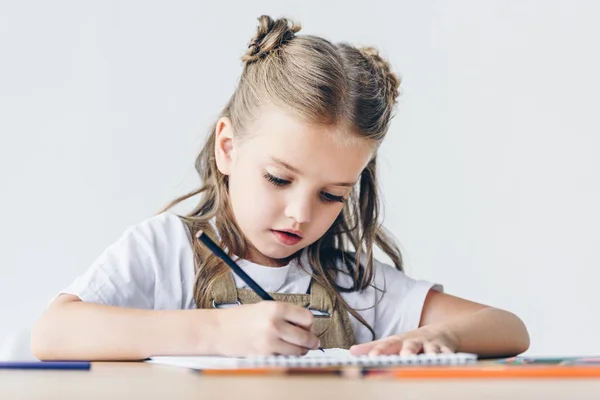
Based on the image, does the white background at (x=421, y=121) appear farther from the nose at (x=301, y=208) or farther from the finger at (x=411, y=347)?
the finger at (x=411, y=347)

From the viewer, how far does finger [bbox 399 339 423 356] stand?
2.60ft

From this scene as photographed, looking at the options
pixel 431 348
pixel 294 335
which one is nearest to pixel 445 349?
pixel 431 348

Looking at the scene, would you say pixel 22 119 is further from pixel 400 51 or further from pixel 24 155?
pixel 400 51

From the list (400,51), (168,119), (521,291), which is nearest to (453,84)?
(400,51)

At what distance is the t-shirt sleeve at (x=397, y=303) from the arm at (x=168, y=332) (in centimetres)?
46

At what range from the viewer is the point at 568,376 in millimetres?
486

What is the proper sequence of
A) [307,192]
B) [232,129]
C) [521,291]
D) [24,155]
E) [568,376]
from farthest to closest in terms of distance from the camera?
[521,291] < [24,155] < [232,129] < [307,192] < [568,376]

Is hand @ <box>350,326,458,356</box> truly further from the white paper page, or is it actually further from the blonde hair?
the blonde hair

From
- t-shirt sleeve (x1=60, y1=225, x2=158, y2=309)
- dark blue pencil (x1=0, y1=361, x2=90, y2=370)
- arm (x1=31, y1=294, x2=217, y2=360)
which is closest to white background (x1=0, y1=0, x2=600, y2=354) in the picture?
t-shirt sleeve (x1=60, y1=225, x2=158, y2=309)

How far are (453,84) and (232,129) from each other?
1012 mm

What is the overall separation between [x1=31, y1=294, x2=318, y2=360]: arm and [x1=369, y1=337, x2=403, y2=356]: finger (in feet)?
0.25

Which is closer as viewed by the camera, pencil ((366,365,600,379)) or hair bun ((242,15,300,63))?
pencil ((366,365,600,379))

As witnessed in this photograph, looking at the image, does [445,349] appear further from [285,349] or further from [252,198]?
[252,198]

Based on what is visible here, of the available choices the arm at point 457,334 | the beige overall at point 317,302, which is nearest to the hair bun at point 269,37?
the beige overall at point 317,302
